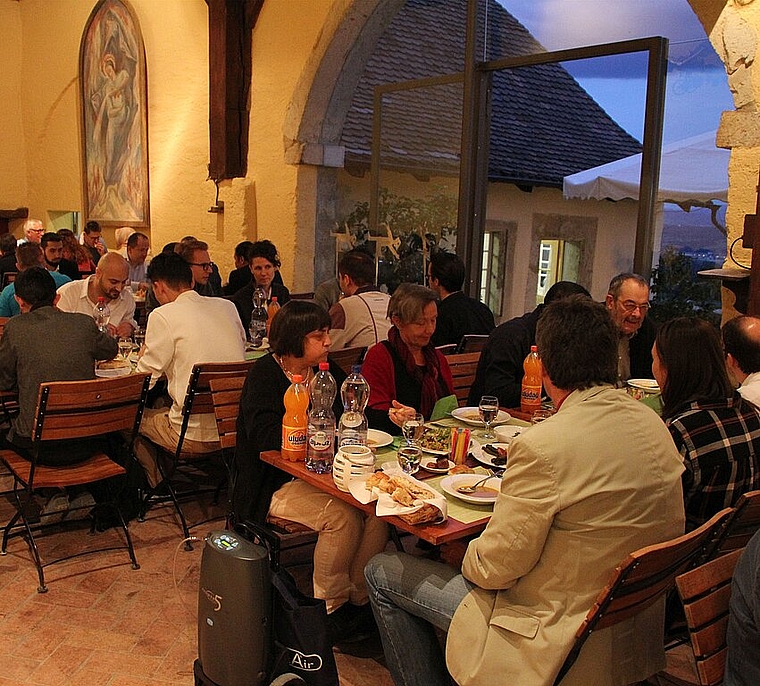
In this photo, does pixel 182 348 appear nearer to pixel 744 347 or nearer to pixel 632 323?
pixel 632 323

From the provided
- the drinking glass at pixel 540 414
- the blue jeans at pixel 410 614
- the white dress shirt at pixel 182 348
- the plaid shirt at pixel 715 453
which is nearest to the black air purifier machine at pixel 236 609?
the blue jeans at pixel 410 614

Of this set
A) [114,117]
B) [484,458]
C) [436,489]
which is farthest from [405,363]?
[114,117]

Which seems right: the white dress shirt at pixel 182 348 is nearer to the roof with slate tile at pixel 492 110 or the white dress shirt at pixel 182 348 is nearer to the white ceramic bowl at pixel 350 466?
the white ceramic bowl at pixel 350 466

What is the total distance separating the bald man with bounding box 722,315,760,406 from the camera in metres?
3.27

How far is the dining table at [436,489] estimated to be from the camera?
94.9 inches

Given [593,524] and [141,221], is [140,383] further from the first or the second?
[141,221]

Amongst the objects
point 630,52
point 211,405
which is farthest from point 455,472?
point 630,52

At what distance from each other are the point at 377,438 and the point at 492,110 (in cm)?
433

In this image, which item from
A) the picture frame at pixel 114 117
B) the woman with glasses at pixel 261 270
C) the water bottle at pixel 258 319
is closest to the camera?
the water bottle at pixel 258 319

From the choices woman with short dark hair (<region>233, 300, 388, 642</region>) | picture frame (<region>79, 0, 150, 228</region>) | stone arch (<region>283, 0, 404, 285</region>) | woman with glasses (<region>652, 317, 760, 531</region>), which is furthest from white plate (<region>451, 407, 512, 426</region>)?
picture frame (<region>79, 0, 150, 228</region>)

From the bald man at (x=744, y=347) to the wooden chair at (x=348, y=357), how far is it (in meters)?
1.99

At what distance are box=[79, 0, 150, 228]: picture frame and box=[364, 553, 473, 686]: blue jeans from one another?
325 inches

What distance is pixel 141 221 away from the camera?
10.1 meters

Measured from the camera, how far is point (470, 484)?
2.73 metres
